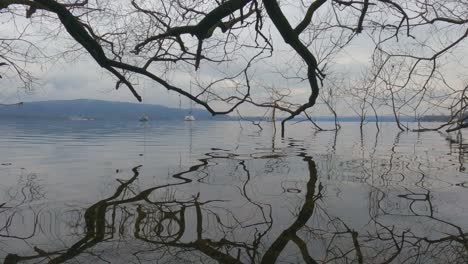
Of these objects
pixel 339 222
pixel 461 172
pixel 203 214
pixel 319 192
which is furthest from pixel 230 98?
pixel 461 172

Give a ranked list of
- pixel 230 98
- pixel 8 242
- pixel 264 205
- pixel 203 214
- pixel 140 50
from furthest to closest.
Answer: pixel 230 98 → pixel 140 50 → pixel 264 205 → pixel 203 214 → pixel 8 242

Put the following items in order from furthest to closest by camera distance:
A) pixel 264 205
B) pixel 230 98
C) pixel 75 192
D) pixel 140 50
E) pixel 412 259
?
pixel 230 98, pixel 140 50, pixel 75 192, pixel 264 205, pixel 412 259

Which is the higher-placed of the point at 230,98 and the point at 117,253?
the point at 230,98

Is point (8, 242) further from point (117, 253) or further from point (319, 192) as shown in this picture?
point (319, 192)

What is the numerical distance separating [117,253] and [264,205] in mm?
2393

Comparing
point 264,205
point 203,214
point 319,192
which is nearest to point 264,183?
point 319,192

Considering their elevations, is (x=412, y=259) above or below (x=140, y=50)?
below

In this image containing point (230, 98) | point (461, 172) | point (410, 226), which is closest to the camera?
point (410, 226)

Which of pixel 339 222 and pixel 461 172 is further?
pixel 461 172

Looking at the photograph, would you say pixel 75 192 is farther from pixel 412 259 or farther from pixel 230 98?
pixel 412 259

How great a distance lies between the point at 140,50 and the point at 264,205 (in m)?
3.77

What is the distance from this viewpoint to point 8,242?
12.1 feet

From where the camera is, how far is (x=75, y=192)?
19.6 feet

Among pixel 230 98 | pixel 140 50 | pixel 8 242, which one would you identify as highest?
pixel 140 50
